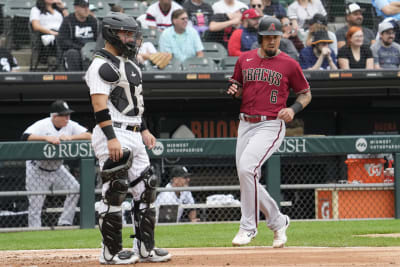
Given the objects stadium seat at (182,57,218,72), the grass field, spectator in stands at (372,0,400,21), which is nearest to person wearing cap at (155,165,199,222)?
the grass field

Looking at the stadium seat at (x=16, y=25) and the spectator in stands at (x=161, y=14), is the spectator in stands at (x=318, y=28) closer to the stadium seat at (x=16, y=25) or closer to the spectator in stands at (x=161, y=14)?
the spectator in stands at (x=161, y=14)

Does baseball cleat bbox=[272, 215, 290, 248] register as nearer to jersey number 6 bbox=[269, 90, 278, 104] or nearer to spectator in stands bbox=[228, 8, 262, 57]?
jersey number 6 bbox=[269, 90, 278, 104]

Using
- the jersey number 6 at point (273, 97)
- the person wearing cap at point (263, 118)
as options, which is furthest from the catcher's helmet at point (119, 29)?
the jersey number 6 at point (273, 97)

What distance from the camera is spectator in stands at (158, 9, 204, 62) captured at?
1016cm

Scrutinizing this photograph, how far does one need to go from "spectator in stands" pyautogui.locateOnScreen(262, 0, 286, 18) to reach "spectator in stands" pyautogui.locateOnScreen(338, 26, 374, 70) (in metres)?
1.28

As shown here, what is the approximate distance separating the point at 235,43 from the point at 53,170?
3320 mm

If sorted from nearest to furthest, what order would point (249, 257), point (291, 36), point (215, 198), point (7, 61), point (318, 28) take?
point (249, 257) → point (215, 198) → point (7, 61) → point (318, 28) → point (291, 36)

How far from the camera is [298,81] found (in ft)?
18.5

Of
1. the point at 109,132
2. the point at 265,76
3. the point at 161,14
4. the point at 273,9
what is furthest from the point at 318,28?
the point at 109,132

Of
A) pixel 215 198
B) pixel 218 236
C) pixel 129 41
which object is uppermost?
pixel 129 41

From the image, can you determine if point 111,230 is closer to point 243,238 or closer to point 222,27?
point 243,238

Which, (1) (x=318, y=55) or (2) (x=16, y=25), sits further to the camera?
(2) (x=16, y=25)

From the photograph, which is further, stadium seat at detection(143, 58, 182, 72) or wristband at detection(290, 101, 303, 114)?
stadium seat at detection(143, 58, 182, 72)

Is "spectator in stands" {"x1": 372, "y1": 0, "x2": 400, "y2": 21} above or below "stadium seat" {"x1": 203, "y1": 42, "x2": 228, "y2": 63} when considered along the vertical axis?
above
